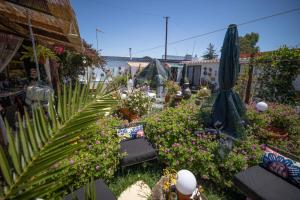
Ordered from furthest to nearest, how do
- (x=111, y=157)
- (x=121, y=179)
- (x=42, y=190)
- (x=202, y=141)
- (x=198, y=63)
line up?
1. (x=198, y=63)
2. (x=202, y=141)
3. (x=121, y=179)
4. (x=111, y=157)
5. (x=42, y=190)

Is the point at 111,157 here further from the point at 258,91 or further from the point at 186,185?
the point at 258,91

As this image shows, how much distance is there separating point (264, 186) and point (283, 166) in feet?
1.87

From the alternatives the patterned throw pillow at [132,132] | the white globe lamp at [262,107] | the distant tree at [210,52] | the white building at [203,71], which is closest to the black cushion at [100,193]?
the patterned throw pillow at [132,132]

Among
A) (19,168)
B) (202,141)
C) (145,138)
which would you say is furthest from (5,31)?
(202,141)

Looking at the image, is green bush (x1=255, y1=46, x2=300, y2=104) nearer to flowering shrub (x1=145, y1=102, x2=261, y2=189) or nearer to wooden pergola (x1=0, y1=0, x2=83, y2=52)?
flowering shrub (x1=145, y1=102, x2=261, y2=189)

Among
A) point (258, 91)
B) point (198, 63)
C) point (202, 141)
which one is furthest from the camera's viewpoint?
point (198, 63)

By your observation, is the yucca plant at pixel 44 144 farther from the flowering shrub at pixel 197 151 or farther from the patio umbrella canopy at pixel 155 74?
the patio umbrella canopy at pixel 155 74

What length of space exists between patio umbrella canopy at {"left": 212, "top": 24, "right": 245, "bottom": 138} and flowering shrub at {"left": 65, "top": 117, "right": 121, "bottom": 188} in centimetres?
268

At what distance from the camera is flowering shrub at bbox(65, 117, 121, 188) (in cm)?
249

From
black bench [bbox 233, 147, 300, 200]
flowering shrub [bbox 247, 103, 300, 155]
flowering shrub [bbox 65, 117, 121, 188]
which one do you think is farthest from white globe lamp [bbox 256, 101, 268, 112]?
flowering shrub [bbox 65, 117, 121, 188]

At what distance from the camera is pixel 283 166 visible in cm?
277

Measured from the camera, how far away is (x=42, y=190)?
2.22 feet

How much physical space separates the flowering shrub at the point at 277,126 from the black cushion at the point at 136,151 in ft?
9.68

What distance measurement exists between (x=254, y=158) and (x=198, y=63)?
45.5ft
